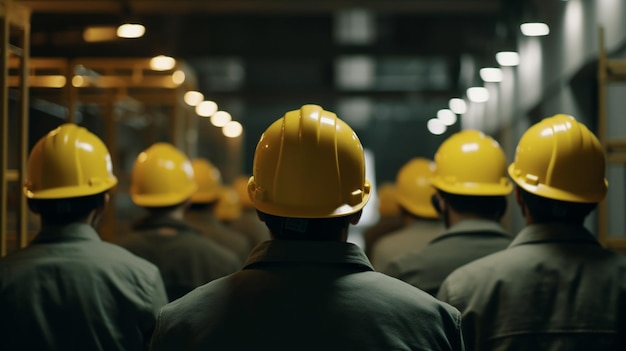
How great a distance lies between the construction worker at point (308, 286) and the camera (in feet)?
9.38

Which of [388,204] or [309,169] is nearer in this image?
[309,169]

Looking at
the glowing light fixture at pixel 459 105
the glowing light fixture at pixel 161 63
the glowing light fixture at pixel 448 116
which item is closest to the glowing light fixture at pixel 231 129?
the glowing light fixture at pixel 448 116

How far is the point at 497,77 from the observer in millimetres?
13516

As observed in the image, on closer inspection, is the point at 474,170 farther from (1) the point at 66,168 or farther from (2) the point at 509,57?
(2) the point at 509,57

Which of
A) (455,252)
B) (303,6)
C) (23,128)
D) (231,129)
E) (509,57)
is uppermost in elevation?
(303,6)

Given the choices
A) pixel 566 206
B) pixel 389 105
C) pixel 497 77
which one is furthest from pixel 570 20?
pixel 389 105

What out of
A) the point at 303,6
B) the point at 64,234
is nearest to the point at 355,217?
the point at 64,234

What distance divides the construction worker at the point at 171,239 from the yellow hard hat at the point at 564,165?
110 inches

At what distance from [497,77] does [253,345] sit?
11205 mm

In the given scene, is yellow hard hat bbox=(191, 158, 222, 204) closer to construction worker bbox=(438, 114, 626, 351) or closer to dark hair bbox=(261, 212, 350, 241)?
construction worker bbox=(438, 114, 626, 351)

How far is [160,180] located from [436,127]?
21.6 meters

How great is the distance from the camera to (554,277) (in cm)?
411

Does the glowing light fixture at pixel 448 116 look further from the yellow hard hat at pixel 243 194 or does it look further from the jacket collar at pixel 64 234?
the jacket collar at pixel 64 234

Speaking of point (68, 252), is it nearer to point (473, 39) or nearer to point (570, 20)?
point (570, 20)
